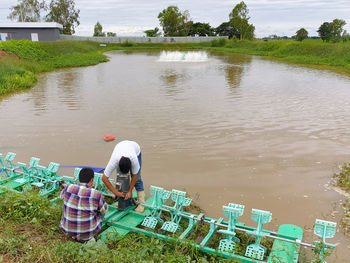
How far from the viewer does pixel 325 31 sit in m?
48.2

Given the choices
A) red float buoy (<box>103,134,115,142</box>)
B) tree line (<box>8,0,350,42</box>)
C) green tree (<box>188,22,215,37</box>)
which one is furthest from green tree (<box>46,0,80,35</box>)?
red float buoy (<box>103,134,115,142</box>)

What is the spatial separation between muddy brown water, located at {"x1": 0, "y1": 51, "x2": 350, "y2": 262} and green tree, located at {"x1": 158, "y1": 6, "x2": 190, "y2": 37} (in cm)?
6366

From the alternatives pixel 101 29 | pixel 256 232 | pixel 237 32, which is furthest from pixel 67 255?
pixel 101 29

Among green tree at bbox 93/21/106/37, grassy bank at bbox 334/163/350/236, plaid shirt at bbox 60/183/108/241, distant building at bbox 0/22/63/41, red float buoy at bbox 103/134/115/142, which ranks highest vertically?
green tree at bbox 93/21/106/37

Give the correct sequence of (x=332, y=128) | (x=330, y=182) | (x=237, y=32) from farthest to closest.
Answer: (x=237, y=32)
(x=332, y=128)
(x=330, y=182)

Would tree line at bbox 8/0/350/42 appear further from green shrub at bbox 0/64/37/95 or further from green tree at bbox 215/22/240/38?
green shrub at bbox 0/64/37/95

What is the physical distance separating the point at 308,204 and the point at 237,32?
73081mm

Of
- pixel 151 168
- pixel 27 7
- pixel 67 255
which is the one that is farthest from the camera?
pixel 27 7

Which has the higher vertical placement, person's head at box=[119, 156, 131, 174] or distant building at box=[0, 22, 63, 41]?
distant building at box=[0, 22, 63, 41]

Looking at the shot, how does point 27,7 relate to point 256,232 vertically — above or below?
above

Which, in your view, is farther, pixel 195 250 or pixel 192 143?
pixel 192 143

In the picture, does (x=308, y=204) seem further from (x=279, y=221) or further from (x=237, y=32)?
(x=237, y=32)

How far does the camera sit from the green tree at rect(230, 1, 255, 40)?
66.0 meters

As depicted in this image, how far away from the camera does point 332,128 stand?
9.79 m
